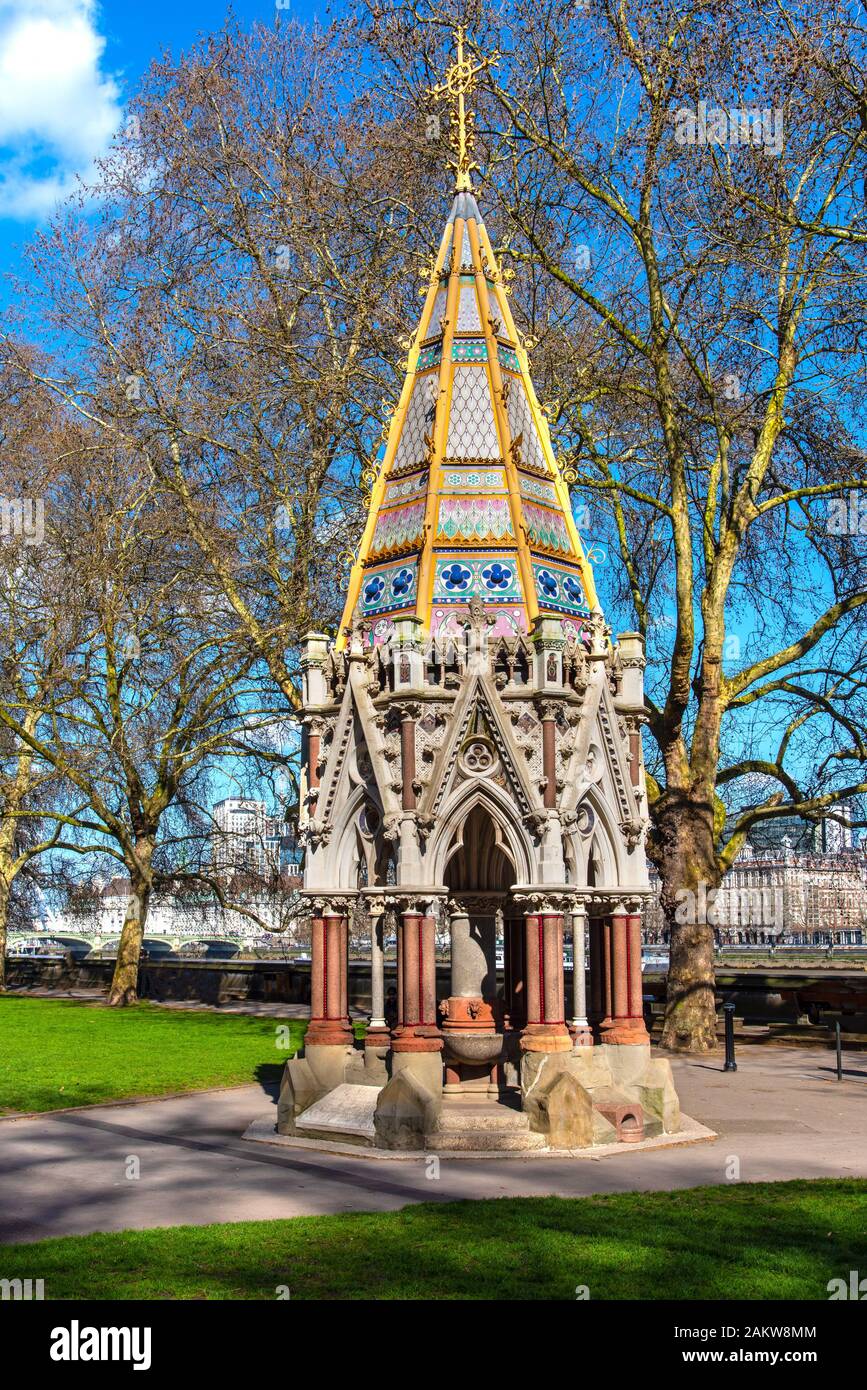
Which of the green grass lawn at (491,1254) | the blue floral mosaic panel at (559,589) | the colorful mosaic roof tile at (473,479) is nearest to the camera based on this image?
the green grass lawn at (491,1254)

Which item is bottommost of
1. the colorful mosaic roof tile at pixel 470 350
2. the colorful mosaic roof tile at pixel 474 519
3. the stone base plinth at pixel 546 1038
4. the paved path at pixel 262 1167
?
the paved path at pixel 262 1167

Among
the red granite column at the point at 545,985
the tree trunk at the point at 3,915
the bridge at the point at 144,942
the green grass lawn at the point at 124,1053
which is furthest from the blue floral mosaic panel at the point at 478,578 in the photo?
the bridge at the point at 144,942

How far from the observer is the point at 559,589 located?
14.8 m

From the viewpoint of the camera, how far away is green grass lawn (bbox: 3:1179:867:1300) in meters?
8.12

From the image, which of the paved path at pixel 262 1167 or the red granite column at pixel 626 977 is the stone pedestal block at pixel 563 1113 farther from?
the red granite column at pixel 626 977

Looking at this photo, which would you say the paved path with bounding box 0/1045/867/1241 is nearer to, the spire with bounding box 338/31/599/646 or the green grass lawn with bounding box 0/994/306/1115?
the green grass lawn with bounding box 0/994/306/1115

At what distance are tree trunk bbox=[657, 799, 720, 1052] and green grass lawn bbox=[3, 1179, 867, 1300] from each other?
12574mm

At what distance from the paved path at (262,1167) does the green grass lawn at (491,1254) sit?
2.52 ft

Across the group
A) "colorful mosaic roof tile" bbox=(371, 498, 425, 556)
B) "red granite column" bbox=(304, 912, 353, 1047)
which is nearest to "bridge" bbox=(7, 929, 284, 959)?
"red granite column" bbox=(304, 912, 353, 1047)

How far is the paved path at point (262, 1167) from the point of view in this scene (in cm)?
1072

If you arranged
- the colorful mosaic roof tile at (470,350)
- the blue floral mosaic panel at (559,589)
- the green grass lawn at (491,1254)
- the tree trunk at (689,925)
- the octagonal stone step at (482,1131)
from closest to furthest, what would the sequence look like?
the green grass lawn at (491,1254)
the octagonal stone step at (482,1131)
the blue floral mosaic panel at (559,589)
the colorful mosaic roof tile at (470,350)
the tree trunk at (689,925)

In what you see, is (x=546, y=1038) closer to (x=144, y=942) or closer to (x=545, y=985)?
(x=545, y=985)

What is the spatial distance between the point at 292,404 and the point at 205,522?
8.94 feet
